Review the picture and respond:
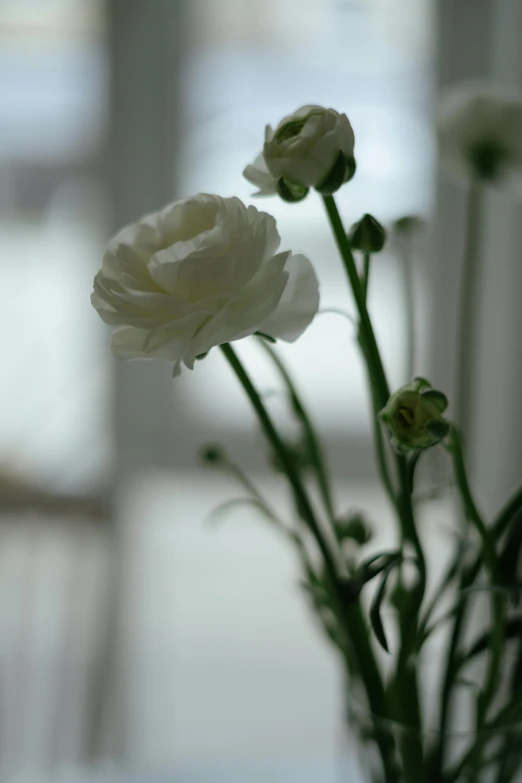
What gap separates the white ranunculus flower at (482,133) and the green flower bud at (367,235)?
160 mm

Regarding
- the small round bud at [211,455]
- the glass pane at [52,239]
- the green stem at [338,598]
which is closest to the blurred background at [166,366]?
the glass pane at [52,239]

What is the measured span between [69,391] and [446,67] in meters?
0.98

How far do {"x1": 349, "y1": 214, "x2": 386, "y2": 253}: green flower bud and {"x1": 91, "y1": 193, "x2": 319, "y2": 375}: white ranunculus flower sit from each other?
0.20 feet

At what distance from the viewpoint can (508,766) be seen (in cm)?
51

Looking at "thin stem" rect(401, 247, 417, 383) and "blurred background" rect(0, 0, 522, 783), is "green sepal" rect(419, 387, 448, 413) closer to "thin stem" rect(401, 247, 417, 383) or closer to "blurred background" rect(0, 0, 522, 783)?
"thin stem" rect(401, 247, 417, 383)

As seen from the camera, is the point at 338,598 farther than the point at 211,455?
No

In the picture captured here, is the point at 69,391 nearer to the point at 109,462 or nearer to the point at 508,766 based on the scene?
the point at 109,462

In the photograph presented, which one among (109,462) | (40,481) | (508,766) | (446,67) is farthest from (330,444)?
(508,766)

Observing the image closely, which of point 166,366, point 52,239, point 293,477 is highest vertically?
point 293,477

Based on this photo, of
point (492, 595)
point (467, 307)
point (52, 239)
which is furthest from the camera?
point (52, 239)

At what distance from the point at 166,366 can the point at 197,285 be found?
1390 mm

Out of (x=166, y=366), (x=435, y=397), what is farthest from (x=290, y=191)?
(x=166, y=366)

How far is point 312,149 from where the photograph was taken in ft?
1.32

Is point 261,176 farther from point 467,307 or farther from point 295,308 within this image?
point 467,307
